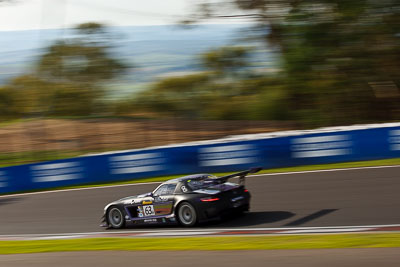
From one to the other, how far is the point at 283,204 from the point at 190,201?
2.70 metres

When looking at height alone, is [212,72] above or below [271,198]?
above

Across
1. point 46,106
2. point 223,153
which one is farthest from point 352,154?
point 46,106

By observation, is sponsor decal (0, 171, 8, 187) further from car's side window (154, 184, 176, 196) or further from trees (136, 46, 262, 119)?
trees (136, 46, 262, 119)

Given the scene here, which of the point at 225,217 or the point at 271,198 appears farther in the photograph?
→ the point at 271,198

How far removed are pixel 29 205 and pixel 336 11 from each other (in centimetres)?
1697

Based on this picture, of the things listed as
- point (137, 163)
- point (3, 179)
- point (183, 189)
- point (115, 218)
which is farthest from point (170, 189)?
point (3, 179)

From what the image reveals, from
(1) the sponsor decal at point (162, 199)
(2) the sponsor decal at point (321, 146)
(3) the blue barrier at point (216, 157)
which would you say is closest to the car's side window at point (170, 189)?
(1) the sponsor decal at point (162, 199)

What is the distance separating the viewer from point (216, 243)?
8.14 m

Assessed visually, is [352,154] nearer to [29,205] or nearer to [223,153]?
[223,153]

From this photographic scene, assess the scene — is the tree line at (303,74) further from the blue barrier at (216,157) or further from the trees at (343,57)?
the blue barrier at (216,157)

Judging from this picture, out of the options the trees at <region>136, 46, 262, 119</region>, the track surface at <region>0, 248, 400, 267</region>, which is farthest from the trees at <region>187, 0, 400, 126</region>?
the track surface at <region>0, 248, 400, 267</region>

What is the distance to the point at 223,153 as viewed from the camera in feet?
56.1

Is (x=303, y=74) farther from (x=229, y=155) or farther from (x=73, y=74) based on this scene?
(x=73, y=74)

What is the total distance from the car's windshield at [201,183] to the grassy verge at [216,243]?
1.38m
